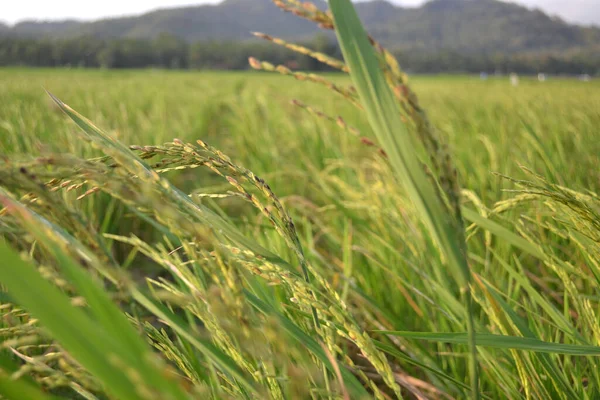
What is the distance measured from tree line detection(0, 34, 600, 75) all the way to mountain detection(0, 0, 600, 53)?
62622mm

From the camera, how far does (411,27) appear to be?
168875 mm

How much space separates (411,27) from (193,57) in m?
131

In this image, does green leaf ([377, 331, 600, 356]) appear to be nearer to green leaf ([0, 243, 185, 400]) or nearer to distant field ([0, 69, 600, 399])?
distant field ([0, 69, 600, 399])

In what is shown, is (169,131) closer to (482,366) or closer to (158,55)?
(482,366)

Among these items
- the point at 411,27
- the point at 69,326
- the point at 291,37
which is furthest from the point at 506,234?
the point at 411,27

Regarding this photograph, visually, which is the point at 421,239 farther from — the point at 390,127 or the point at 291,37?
the point at 291,37

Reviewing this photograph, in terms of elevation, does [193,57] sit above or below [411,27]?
below

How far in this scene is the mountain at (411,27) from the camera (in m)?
149

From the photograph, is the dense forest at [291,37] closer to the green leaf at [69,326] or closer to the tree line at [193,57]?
the tree line at [193,57]

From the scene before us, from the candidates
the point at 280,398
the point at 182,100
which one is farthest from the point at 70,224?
the point at 182,100

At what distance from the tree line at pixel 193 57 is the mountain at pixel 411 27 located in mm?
62622

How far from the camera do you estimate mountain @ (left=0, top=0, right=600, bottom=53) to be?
149 metres

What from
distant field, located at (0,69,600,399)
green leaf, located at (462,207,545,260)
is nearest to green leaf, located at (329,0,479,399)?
distant field, located at (0,69,600,399)

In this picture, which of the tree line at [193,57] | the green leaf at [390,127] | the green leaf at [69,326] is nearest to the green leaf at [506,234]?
the green leaf at [390,127]
